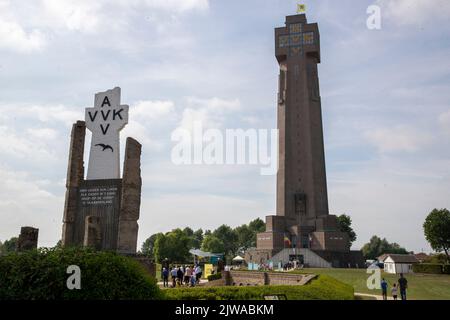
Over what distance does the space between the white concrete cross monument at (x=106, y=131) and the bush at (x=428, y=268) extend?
145 feet

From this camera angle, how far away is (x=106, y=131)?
20.2 meters

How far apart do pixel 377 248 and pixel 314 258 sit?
6968 cm

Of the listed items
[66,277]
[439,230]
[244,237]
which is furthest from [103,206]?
[244,237]

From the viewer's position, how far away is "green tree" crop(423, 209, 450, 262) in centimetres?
6500

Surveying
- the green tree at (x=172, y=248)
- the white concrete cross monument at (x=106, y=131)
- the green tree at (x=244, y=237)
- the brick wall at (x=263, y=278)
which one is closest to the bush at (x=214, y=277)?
the brick wall at (x=263, y=278)

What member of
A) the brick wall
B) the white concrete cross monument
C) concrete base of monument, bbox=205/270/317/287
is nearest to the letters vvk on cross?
the white concrete cross monument

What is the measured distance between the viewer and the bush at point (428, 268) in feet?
162

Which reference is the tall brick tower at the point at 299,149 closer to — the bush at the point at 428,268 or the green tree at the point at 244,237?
the bush at the point at 428,268

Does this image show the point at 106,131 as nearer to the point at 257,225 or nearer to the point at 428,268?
the point at 428,268

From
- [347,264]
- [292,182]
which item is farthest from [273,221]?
[347,264]
